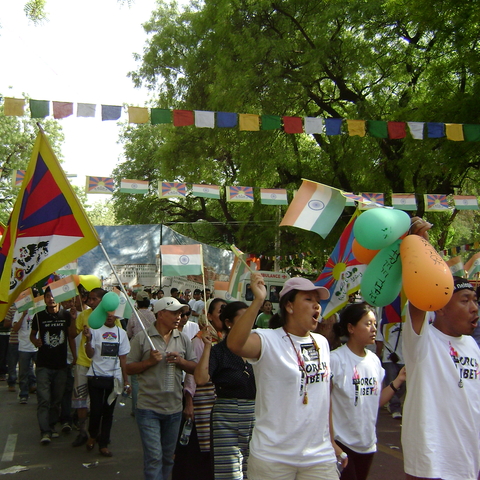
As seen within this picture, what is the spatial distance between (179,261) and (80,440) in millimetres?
3555

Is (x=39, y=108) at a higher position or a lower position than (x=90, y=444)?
higher

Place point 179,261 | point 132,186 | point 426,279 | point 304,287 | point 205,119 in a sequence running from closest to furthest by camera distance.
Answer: point 426,279 < point 304,287 < point 179,261 < point 205,119 < point 132,186

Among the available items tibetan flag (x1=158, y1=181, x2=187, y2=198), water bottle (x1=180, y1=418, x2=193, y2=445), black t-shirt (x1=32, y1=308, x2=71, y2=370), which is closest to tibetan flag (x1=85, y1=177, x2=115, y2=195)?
tibetan flag (x1=158, y1=181, x2=187, y2=198)

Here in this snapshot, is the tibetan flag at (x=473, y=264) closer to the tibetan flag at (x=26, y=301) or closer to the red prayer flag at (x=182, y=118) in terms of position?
the red prayer flag at (x=182, y=118)

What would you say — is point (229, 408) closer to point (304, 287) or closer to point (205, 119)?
point (304, 287)

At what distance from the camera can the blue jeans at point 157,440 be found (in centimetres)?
480

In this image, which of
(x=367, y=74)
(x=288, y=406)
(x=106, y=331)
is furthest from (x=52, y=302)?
(x=367, y=74)

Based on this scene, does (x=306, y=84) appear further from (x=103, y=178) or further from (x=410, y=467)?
(x=410, y=467)

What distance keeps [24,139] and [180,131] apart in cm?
1441

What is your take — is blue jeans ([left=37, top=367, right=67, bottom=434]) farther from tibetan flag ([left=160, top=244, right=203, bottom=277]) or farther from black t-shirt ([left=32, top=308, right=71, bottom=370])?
tibetan flag ([left=160, top=244, right=203, bottom=277])

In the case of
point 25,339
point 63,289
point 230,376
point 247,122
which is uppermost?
point 247,122

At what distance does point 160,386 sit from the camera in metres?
4.99

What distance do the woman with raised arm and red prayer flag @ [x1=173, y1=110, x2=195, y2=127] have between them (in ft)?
29.0

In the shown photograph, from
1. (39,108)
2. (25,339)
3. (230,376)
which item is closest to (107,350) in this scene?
(230,376)
